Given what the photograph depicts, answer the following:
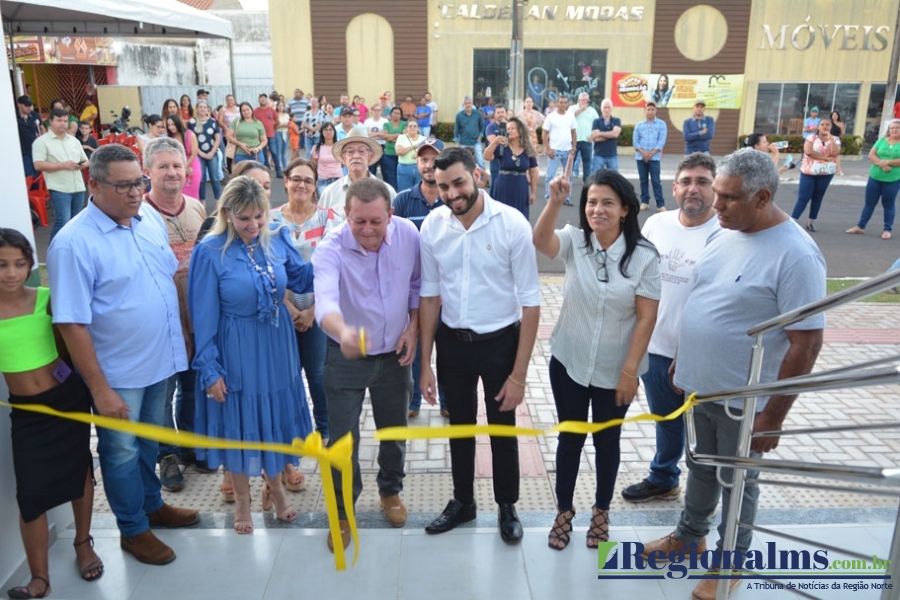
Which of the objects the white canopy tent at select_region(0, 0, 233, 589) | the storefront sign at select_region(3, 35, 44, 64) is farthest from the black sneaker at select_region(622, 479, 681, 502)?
the storefront sign at select_region(3, 35, 44, 64)

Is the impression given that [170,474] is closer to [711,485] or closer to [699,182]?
[711,485]

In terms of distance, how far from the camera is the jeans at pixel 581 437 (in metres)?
3.44

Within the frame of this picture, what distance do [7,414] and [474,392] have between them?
2257 millimetres

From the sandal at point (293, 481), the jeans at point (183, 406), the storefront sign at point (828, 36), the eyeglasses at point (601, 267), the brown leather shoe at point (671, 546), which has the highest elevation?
the storefront sign at point (828, 36)

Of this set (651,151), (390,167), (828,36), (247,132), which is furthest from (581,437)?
(828,36)

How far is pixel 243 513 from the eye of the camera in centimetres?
373

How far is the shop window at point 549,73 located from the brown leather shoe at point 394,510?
21336 millimetres

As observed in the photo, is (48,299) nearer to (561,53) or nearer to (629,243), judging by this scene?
(629,243)

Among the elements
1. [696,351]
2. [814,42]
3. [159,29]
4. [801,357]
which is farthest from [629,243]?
[814,42]

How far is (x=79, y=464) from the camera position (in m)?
3.28

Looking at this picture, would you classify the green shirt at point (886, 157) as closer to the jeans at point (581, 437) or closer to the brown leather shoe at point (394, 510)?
the jeans at point (581, 437)

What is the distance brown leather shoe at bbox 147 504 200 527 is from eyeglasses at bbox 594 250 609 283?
Result: 99.1 inches

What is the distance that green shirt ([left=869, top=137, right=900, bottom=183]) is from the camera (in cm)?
1001

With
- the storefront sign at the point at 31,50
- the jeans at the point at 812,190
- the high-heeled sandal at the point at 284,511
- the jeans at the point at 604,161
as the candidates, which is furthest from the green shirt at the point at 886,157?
the storefront sign at the point at 31,50
